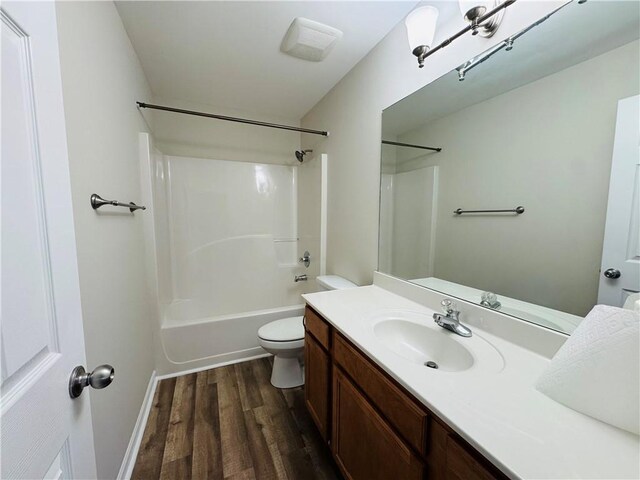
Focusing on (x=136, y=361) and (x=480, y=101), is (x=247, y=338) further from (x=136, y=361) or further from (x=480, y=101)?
(x=480, y=101)

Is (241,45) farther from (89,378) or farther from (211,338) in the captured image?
(211,338)

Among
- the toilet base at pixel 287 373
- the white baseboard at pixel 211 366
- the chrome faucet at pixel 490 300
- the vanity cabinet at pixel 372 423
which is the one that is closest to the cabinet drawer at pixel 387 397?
the vanity cabinet at pixel 372 423

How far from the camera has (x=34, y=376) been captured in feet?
1.30

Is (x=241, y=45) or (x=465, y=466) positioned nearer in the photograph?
(x=465, y=466)

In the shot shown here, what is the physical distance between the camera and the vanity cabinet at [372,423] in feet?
Result: 2.00

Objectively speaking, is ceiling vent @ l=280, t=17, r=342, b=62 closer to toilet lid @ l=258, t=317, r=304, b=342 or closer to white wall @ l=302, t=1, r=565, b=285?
white wall @ l=302, t=1, r=565, b=285

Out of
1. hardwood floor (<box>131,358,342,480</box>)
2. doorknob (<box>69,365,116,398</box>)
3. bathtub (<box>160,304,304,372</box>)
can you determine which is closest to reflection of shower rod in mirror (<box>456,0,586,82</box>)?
doorknob (<box>69,365,116,398</box>)

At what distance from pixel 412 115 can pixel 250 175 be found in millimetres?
1862

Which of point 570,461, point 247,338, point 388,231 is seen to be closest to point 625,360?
point 570,461

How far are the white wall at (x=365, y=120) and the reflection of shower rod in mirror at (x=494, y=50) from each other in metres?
0.03

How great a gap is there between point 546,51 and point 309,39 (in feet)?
3.99

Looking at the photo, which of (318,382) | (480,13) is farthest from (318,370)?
(480,13)

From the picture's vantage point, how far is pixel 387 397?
2.64 ft

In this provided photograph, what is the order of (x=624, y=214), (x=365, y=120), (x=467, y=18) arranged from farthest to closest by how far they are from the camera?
1. (x=365, y=120)
2. (x=467, y=18)
3. (x=624, y=214)
